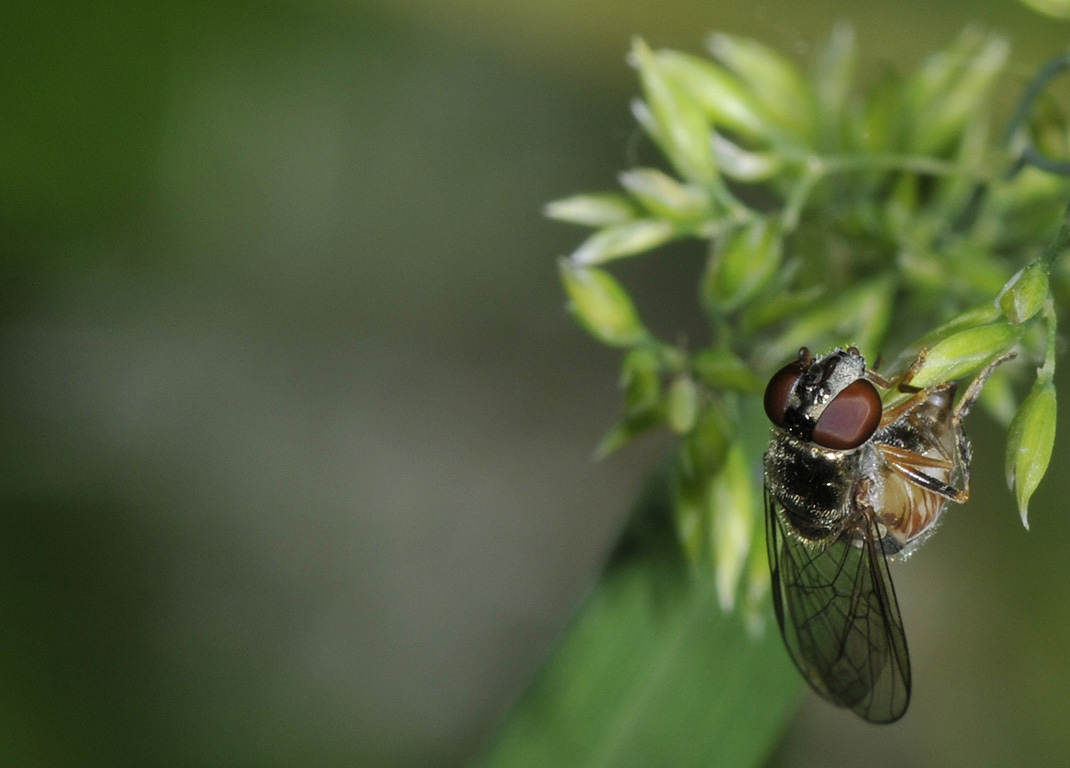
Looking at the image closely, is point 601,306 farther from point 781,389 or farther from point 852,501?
point 852,501

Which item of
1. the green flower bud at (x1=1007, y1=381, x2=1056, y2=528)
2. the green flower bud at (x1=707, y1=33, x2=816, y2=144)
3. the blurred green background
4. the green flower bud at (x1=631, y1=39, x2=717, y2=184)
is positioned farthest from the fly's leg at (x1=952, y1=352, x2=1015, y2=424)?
the blurred green background

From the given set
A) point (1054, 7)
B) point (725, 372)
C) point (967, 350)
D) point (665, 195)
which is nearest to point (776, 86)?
point (665, 195)

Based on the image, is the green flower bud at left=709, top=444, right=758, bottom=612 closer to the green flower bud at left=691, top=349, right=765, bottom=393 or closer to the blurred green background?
the green flower bud at left=691, top=349, right=765, bottom=393

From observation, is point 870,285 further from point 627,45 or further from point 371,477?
point 371,477

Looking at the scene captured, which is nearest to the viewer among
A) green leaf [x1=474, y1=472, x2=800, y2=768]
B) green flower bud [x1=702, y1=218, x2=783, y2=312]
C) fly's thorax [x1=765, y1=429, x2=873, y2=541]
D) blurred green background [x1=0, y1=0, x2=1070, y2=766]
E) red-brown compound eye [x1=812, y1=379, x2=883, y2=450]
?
red-brown compound eye [x1=812, y1=379, x2=883, y2=450]

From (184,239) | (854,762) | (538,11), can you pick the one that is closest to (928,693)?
(854,762)

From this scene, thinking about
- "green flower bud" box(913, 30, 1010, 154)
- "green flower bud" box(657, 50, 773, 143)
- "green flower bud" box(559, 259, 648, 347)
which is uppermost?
"green flower bud" box(913, 30, 1010, 154)

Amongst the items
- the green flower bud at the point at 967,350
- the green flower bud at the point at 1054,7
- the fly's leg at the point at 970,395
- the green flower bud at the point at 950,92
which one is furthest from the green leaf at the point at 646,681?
the green flower bud at the point at 1054,7
